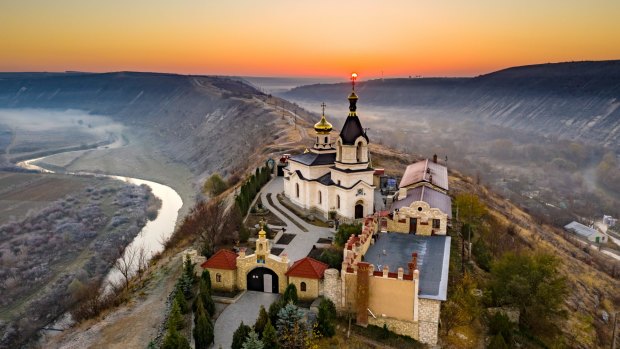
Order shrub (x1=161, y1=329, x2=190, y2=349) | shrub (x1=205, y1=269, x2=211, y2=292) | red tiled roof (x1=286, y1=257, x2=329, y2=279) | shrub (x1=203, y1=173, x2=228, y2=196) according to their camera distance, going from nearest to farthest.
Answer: shrub (x1=161, y1=329, x2=190, y2=349)
red tiled roof (x1=286, y1=257, x2=329, y2=279)
shrub (x1=205, y1=269, x2=211, y2=292)
shrub (x1=203, y1=173, x2=228, y2=196)

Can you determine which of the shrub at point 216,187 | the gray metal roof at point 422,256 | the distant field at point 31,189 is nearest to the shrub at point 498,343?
the gray metal roof at point 422,256

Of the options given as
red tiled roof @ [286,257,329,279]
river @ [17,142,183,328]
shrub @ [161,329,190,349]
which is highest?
red tiled roof @ [286,257,329,279]

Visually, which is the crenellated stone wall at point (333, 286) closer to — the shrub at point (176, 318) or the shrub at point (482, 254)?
the shrub at point (176, 318)

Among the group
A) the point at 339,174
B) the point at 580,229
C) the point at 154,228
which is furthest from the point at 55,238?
the point at 580,229

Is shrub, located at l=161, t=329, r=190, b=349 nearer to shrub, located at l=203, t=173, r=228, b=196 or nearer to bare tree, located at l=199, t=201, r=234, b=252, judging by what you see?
bare tree, located at l=199, t=201, r=234, b=252

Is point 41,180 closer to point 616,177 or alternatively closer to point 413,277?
point 413,277

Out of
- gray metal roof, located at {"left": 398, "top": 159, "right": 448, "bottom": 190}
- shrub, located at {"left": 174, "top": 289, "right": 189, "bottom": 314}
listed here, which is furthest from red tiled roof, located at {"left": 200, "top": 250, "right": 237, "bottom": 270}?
gray metal roof, located at {"left": 398, "top": 159, "right": 448, "bottom": 190}

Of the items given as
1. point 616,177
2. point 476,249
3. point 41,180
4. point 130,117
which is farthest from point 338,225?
point 130,117
